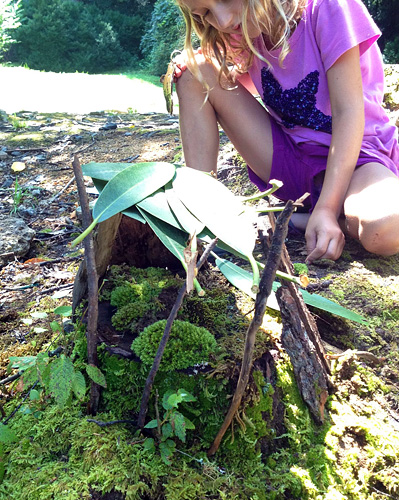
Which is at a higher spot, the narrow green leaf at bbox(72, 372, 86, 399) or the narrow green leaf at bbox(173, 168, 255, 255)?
the narrow green leaf at bbox(173, 168, 255, 255)

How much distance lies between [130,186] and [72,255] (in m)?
0.24

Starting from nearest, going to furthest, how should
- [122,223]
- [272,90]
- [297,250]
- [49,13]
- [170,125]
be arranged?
[122,223] → [297,250] → [272,90] → [170,125] → [49,13]

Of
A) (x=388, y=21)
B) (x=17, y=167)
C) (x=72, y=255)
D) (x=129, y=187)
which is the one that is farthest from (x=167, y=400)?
(x=388, y=21)

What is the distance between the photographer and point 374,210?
189cm

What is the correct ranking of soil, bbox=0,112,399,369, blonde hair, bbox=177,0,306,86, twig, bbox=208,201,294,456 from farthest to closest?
blonde hair, bbox=177,0,306,86 < soil, bbox=0,112,399,369 < twig, bbox=208,201,294,456

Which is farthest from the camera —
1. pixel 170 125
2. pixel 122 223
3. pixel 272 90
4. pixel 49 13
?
pixel 49 13

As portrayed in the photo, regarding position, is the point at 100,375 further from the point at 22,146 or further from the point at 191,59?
the point at 22,146

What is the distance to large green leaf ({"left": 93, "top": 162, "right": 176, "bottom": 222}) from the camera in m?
1.06

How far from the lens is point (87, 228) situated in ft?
3.16

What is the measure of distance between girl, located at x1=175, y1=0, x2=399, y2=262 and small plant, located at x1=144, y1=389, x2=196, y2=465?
109cm

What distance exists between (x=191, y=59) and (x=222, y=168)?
1.09 metres

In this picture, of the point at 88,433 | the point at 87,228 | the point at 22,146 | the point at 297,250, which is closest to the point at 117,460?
the point at 88,433

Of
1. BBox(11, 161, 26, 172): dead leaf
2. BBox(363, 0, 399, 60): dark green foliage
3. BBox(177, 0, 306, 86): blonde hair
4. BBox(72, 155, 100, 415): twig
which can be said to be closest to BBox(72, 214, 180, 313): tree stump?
BBox(72, 155, 100, 415): twig

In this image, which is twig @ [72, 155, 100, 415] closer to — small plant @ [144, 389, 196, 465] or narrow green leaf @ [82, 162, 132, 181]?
small plant @ [144, 389, 196, 465]
